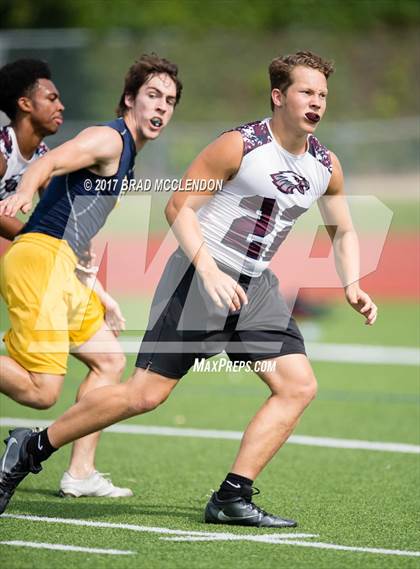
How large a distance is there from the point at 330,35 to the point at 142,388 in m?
27.2

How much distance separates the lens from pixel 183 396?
10.2 m

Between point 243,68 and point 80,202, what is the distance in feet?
80.5

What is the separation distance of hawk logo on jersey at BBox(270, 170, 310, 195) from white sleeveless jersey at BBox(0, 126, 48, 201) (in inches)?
73.2

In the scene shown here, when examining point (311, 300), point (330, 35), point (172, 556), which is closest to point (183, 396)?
point (172, 556)

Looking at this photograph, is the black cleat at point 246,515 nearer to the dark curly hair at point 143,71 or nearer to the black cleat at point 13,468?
the black cleat at point 13,468

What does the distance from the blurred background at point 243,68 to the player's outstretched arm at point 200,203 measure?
602 inches

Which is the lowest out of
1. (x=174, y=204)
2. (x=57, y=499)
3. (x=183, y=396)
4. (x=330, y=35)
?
(x=57, y=499)

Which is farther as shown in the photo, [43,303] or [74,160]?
[43,303]

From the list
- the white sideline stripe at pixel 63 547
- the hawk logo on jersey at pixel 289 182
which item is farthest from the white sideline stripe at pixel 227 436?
the white sideline stripe at pixel 63 547

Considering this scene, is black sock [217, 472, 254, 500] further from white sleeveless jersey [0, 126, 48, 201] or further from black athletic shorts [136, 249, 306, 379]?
white sleeveless jersey [0, 126, 48, 201]

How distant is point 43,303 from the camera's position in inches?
244

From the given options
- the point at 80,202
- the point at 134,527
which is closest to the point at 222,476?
the point at 134,527

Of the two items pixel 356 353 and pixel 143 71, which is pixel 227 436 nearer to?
pixel 143 71

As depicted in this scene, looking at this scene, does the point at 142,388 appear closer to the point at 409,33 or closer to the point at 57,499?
the point at 57,499
